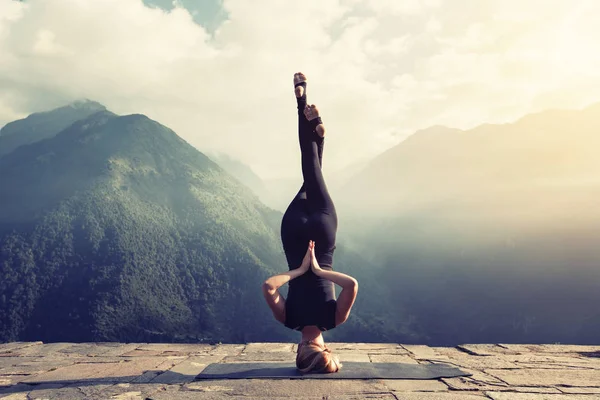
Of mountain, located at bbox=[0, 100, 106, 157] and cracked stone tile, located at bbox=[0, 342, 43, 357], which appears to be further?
mountain, located at bbox=[0, 100, 106, 157]

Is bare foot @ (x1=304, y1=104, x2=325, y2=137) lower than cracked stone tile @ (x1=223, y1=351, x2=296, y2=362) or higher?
higher

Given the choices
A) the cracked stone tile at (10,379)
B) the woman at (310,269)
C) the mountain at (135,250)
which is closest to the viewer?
the woman at (310,269)

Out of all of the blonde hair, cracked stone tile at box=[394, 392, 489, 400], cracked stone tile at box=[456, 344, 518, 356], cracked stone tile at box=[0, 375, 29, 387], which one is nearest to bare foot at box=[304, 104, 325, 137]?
the blonde hair

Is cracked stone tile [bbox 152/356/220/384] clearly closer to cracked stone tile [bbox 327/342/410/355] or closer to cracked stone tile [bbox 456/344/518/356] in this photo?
cracked stone tile [bbox 327/342/410/355]

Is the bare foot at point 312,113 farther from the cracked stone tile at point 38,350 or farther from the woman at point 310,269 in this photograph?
the cracked stone tile at point 38,350

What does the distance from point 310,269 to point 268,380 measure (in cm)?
102

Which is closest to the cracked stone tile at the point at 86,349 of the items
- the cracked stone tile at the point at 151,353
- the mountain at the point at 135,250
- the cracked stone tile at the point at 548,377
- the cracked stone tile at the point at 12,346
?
the cracked stone tile at the point at 151,353

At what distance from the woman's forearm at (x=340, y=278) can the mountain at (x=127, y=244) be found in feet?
82.4

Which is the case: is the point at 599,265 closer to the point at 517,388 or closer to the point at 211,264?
the point at 211,264

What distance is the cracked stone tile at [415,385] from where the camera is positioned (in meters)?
3.95

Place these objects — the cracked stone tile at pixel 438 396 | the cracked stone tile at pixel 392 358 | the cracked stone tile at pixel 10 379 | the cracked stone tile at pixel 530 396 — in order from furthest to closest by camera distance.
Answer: the cracked stone tile at pixel 392 358 < the cracked stone tile at pixel 10 379 < the cracked stone tile at pixel 530 396 < the cracked stone tile at pixel 438 396

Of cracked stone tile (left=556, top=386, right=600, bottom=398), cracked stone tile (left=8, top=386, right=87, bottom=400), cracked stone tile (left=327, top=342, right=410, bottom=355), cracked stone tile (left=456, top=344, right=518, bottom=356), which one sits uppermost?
cracked stone tile (left=8, top=386, right=87, bottom=400)

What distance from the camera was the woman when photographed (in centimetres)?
433

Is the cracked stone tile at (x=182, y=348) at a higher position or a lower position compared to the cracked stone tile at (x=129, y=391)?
lower
